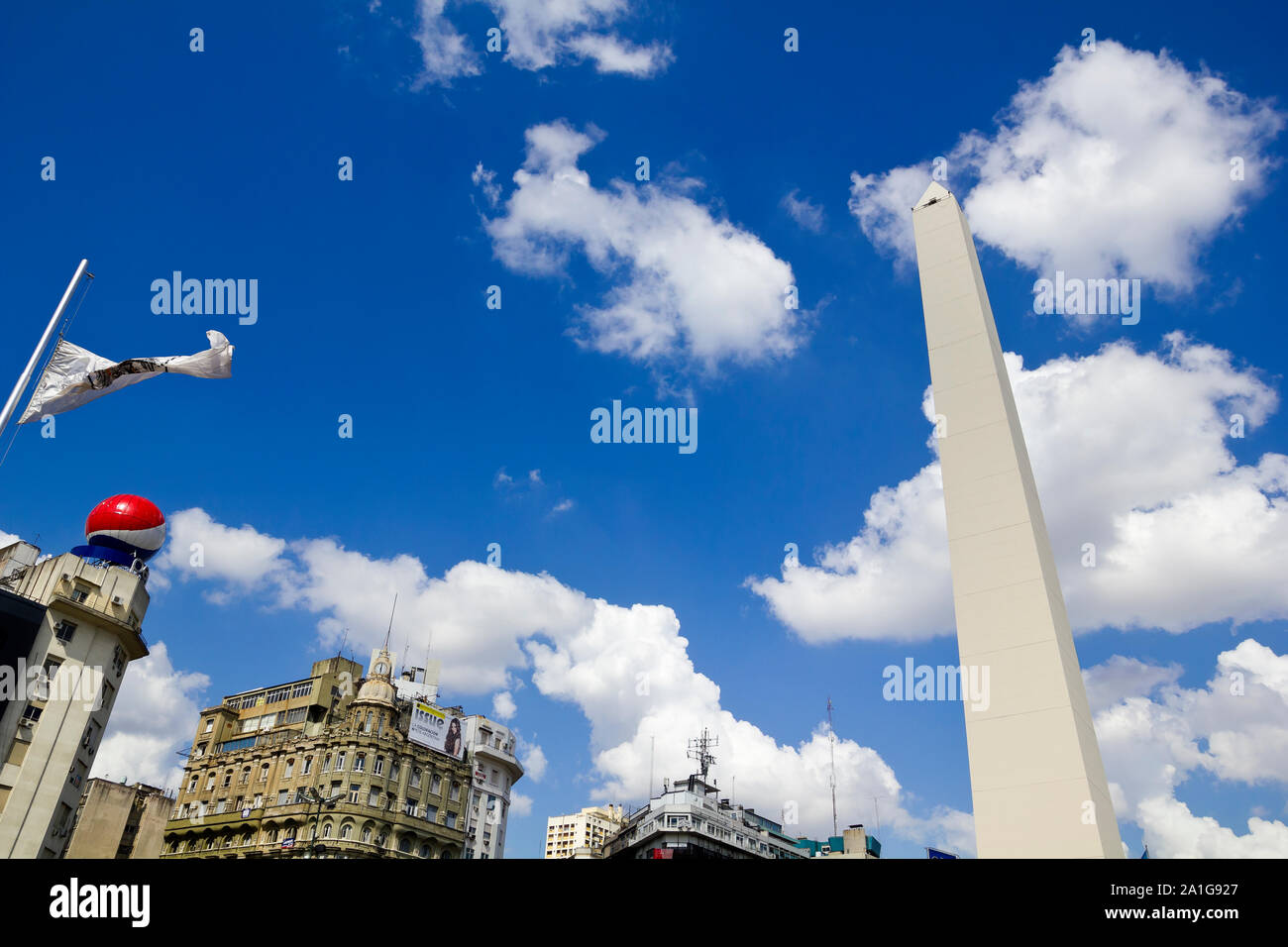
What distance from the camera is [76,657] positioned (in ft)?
118

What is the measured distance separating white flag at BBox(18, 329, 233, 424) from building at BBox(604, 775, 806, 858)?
239 ft

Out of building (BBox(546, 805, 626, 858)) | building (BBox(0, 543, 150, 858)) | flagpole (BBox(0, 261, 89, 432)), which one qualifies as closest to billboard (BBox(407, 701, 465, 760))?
building (BBox(0, 543, 150, 858))

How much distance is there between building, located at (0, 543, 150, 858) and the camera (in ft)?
107

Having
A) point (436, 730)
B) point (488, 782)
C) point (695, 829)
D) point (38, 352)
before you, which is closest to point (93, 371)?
point (38, 352)

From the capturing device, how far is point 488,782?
74125mm

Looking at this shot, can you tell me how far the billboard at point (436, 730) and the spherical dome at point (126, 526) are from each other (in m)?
28.8

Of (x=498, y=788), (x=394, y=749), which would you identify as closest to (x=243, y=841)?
(x=394, y=749)

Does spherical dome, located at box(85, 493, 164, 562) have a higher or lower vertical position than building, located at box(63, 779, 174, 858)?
higher

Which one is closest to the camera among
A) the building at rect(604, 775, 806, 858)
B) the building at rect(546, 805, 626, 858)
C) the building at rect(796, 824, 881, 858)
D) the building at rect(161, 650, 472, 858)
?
the building at rect(161, 650, 472, 858)

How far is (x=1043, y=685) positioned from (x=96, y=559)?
4218cm

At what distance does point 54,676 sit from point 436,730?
3453 centimetres

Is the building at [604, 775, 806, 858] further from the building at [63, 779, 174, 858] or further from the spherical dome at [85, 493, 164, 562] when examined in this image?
the spherical dome at [85, 493, 164, 562]

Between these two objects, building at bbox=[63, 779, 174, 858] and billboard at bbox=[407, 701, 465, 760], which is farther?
billboard at bbox=[407, 701, 465, 760]
